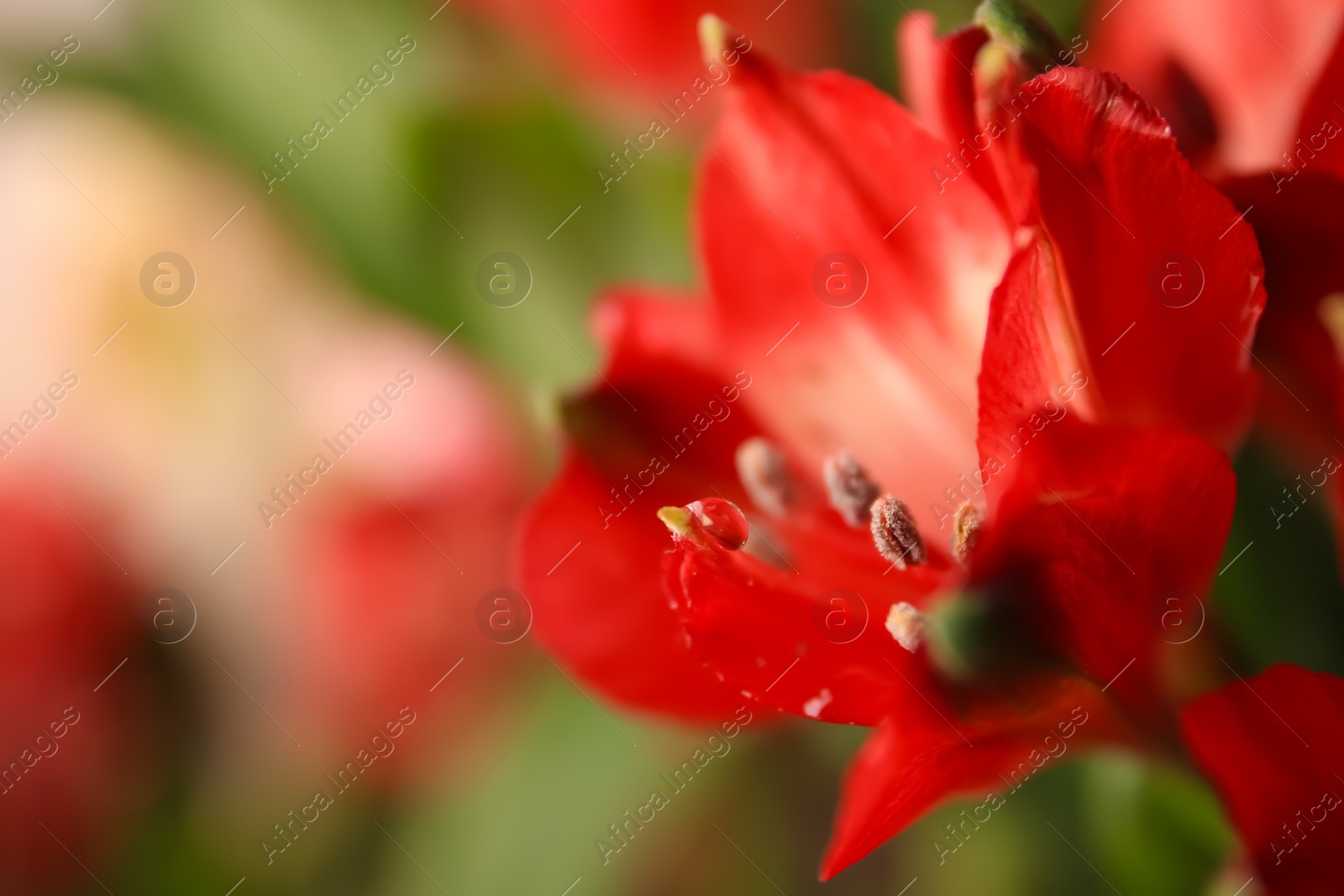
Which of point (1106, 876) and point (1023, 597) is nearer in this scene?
point (1023, 597)

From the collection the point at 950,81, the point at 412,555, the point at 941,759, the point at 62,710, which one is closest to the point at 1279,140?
the point at 950,81

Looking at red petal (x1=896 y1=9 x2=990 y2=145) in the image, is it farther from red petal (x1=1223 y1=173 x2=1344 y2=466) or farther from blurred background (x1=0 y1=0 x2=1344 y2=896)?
Answer: blurred background (x1=0 y1=0 x2=1344 y2=896)

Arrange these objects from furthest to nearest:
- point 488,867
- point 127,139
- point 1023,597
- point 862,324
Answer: point 127,139
point 488,867
point 862,324
point 1023,597

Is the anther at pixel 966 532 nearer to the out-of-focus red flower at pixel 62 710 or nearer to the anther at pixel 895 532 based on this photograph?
the anther at pixel 895 532

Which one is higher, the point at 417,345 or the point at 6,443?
the point at 6,443

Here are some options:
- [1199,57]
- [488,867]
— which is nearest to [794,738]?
[488,867]

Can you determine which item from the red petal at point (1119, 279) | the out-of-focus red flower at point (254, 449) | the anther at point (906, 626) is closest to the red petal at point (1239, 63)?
the red petal at point (1119, 279)

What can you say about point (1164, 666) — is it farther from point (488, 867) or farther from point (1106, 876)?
point (488, 867)

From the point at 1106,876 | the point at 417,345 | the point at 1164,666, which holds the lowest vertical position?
the point at 1106,876
